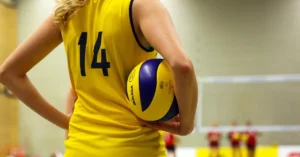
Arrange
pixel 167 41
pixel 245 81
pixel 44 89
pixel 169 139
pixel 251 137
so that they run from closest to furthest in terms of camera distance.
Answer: pixel 167 41 → pixel 169 139 → pixel 251 137 → pixel 245 81 → pixel 44 89

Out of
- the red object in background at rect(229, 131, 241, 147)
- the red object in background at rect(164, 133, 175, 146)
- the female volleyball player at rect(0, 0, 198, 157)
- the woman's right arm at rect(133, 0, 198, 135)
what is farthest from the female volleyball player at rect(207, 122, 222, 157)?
the woman's right arm at rect(133, 0, 198, 135)

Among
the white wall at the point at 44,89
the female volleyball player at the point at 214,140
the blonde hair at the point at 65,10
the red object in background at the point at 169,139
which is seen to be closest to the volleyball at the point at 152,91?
the blonde hair at the point at 65,10

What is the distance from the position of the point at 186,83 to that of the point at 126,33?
17cm

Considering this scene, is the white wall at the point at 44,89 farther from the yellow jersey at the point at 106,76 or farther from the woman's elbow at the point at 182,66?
the woman's elbow at the point at 182,66

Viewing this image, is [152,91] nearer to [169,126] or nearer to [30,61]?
[169,126]

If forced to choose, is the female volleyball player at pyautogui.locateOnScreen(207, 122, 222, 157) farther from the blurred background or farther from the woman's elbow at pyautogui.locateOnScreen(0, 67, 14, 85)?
the woman's elbow at pyautogui.locateOnScreen(0, 67, 14, 85)

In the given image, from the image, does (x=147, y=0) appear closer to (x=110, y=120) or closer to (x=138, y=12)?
(x=138, y=12)

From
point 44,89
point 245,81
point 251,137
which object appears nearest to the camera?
point 251,137

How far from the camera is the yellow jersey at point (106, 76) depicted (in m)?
0.94

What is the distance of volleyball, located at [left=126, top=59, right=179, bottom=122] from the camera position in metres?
0.94

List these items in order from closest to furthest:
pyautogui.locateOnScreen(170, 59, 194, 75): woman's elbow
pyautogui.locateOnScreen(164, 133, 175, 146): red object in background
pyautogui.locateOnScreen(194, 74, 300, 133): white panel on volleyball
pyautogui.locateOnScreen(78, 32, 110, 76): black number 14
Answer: pyautogui.locateOnScreen(170, 59, 194, 75): woman's elbow
pyautogui.locateOnScreen(78, 32, 110, 76): black number 14
pyautogui.locateOnScreen(164, 133, 175, 146): red object in background
pyautogui.locateOnScreen(194, 74, 300, 133): white panel on volleyball


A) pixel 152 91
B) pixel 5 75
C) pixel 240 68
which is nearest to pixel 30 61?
pixel 5 75

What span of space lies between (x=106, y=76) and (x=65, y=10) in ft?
0.60

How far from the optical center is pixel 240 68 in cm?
420
